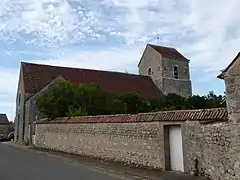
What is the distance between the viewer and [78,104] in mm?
30688

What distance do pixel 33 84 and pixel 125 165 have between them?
32.2 metres

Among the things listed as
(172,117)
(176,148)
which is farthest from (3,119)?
(172,117)

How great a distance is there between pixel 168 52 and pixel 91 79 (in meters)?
14.5

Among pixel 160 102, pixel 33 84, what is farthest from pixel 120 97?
pixel 33 84

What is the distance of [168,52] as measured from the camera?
2229 inches

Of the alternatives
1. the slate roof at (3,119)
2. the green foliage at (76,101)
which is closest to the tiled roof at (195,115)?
the green foliage at (76,101)

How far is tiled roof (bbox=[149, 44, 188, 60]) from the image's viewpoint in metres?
55.1

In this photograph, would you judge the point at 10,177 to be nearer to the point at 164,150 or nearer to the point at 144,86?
the point at 164,150

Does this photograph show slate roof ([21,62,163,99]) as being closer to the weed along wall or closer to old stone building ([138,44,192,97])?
old stone building ([138,44,192,97])

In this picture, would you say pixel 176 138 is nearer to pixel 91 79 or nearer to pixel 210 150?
pixel 210 150

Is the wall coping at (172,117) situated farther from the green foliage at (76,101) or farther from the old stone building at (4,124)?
the old stone building at (4,124)

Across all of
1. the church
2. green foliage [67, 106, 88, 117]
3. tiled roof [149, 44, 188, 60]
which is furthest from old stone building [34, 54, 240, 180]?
tiled roof [149, 44, 188, 60]

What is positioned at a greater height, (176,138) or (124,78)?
(124,78)

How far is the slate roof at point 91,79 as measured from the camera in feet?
151
